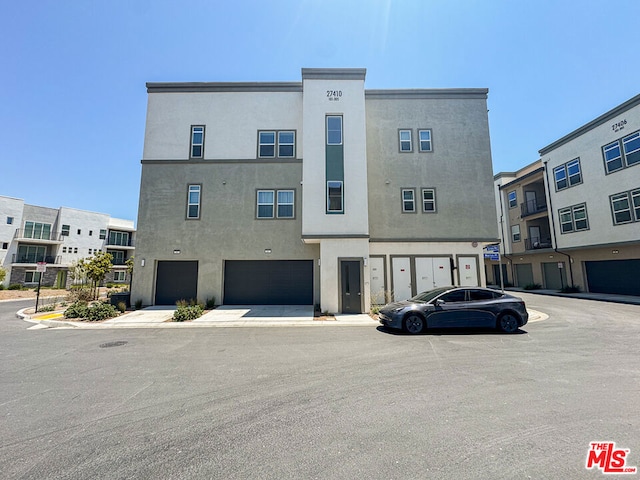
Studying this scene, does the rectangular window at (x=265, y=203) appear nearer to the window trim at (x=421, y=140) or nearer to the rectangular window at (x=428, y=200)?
the rectangular window at (x=428, y=200)

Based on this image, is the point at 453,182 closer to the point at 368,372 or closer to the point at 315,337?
the point at 315,337

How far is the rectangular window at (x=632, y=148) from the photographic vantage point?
17.4m

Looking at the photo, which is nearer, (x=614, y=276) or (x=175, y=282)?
(x=175, y=282)

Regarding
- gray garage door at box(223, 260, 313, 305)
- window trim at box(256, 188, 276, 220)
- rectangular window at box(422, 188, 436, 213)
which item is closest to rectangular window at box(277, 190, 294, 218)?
window trim at box(256, 188, 276, 220)

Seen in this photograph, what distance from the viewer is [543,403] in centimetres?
427

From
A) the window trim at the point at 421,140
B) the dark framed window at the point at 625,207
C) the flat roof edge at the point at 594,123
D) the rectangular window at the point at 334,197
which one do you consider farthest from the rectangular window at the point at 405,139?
the dark framed window at the point at 625,207

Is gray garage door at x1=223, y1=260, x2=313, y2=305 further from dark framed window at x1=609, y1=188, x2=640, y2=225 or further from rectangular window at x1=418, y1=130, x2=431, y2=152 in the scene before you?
dark framed window at x1=609, y1=188, x2=640, y2=225

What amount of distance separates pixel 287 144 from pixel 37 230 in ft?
124

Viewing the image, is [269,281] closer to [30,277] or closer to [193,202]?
[193,202]

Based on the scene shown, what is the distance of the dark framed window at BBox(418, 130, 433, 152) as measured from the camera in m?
16.5

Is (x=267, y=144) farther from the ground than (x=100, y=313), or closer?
farther from the ground

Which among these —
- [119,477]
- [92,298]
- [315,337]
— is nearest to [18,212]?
[92,298]

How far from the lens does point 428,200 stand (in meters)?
16.0

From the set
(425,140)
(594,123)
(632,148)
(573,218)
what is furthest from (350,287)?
(594,123)
